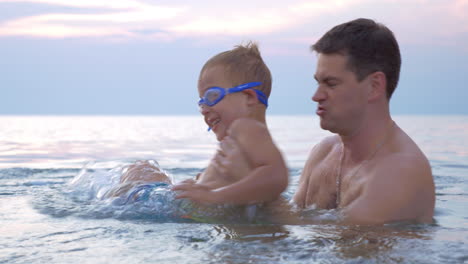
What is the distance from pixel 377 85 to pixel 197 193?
1.50m

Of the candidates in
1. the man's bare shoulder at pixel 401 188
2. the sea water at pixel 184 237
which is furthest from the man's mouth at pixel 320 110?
the sea water at pixel 184 237

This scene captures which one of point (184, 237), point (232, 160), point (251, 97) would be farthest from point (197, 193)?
point (251, 97)

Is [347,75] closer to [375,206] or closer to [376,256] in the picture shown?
[375,206]

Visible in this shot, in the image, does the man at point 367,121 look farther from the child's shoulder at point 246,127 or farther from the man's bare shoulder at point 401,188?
the child's shoulder at point 246,127

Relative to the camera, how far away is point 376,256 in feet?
9.34

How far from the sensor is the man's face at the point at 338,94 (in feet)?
13.0

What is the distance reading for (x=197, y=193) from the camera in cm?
383

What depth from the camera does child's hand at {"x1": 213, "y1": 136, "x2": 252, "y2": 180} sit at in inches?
155

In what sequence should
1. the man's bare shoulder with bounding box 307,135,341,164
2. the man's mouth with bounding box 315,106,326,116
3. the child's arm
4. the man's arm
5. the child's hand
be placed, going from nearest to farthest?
the man's arm
the child's arm
the child's hand
the man's mouth with bounding box 315,106,326,116
the man's bare shoulder with bounding box 307,135,341,164

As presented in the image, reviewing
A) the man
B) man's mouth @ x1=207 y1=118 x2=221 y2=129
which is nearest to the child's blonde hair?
man's mouth @ x1=207 y1=118 x2=221 y2=129

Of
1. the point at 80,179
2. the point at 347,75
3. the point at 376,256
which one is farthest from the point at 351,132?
the point at 80,179

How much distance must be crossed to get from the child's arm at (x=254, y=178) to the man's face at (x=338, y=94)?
477 mm

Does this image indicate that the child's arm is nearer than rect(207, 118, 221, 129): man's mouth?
Yes

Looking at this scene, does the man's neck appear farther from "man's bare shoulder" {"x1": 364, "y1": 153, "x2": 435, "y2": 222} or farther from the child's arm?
the child's arm
